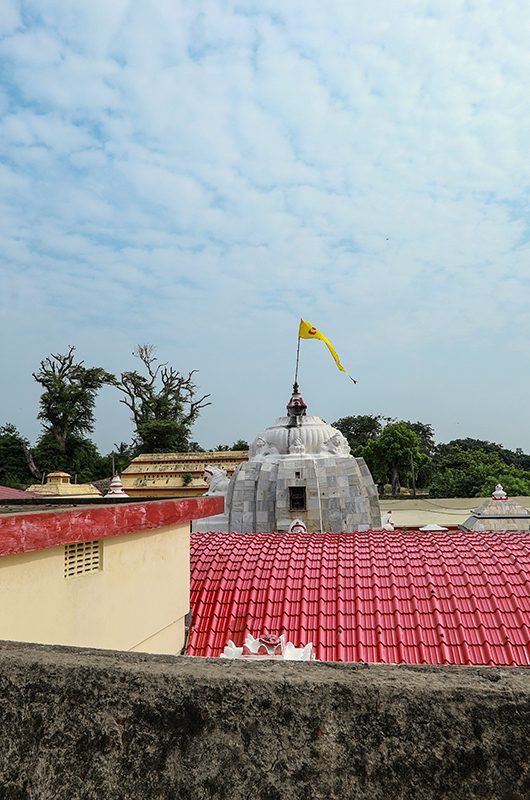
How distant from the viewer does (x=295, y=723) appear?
1438 mm

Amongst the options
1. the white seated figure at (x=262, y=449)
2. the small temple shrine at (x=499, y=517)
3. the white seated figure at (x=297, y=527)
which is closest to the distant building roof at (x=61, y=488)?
the white seated figure at (x=262, y=449)

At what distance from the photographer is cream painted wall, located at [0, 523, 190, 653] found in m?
3.72

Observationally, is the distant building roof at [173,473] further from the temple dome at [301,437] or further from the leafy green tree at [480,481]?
the leafy green tree at [480,481]

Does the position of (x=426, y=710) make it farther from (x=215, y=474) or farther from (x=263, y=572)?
(x=215, y=474)

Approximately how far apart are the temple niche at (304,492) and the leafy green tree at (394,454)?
24887 mm

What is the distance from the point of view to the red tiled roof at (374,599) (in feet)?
20.5

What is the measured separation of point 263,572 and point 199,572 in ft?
3.12

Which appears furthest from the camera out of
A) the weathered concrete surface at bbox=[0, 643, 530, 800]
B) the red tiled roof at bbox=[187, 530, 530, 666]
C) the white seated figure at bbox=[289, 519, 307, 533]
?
the white seated figure at bbox=[289, 519, 307, 533]

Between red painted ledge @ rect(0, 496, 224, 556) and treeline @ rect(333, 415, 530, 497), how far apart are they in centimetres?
2786

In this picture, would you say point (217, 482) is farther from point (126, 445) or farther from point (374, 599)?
point (126, 445)

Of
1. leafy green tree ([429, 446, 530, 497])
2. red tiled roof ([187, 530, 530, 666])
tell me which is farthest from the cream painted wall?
leafy green tree ([429, 446, 530, 497])

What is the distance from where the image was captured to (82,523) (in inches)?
154

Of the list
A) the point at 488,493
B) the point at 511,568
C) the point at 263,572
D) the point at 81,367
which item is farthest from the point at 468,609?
the point at 81,367

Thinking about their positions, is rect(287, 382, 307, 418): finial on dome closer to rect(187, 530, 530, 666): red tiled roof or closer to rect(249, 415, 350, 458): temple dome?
rect(249, 415, 350, 458): temple dome
